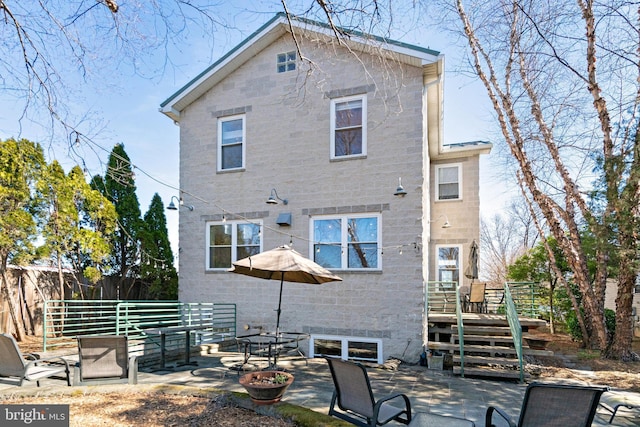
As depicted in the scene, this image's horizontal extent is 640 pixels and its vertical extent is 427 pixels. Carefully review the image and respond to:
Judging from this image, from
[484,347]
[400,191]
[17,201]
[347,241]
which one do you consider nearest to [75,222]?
[17,201]

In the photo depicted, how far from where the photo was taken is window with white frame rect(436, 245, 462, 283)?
1303 centimetres

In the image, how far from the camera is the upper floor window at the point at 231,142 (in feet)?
36.2

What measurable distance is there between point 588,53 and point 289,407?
407 inches

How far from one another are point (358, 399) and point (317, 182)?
648 centimetres

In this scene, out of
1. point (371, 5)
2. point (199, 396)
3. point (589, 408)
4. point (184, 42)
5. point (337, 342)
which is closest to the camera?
point (589, 408)

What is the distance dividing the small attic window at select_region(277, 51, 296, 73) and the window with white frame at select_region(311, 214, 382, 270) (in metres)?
4.04

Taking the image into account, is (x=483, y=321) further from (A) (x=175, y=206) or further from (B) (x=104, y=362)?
(A) (x=175, y=206)

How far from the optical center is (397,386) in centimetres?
700

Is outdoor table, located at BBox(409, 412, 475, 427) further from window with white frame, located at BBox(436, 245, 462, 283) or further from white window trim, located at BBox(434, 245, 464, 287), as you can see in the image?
window with white frame, located at BBox(436, 245, 462, 283)

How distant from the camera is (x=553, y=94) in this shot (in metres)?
11.3

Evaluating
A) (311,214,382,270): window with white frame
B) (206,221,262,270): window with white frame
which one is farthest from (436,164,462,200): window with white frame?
(206,221,262,270): window with white frame

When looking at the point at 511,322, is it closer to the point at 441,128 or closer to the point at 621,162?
the point at 621,162

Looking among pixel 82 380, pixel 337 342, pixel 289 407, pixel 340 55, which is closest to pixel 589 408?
pixel 289 407

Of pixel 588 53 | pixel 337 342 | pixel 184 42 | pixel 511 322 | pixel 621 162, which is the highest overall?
pixel 588 53
